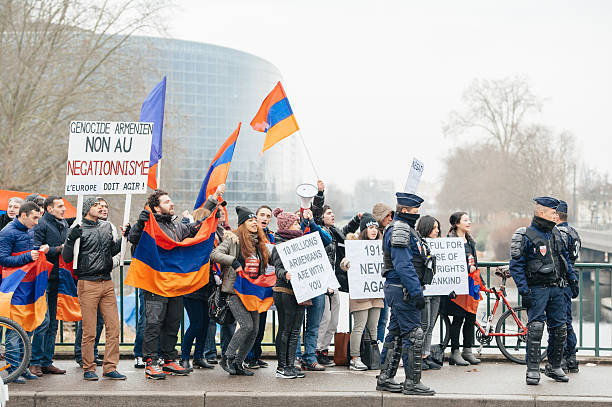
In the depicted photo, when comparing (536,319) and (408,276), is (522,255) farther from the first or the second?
(408,276)

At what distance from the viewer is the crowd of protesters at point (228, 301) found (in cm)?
758

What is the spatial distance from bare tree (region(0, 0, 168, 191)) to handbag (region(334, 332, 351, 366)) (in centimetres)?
1733

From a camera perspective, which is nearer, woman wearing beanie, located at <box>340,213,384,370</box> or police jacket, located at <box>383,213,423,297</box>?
police jacket, located at <box>383,213,423,297</box>

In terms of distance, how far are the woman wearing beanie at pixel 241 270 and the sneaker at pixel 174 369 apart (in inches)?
17.3

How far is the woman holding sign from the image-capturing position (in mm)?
8711

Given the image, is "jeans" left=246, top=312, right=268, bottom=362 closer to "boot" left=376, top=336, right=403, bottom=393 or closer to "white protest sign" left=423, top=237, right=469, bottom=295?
"boot" left=376, top=336, right=403, bottom=393

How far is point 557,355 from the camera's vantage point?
7.73 m

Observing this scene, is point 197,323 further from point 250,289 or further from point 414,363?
point 414,363

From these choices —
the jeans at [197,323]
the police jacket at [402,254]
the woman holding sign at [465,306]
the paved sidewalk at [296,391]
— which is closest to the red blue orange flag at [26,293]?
the paved sidewalk at [296,391]

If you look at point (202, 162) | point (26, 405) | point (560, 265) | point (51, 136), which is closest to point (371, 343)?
point (560, 265)

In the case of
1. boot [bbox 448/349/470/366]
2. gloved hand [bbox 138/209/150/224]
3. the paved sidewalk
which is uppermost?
gloved hand [bbox 138/209/150/224]

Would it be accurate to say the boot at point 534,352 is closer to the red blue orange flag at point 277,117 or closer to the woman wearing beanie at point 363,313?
the woman wearing beanie at point 363,313

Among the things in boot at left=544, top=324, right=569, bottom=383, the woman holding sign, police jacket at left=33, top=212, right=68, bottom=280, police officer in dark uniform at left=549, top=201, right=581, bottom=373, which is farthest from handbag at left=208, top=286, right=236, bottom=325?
police officer in dark uniform at left=549, top=201, right=581, bottom=373

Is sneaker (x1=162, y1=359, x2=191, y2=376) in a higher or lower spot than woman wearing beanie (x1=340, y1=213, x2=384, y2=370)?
lower
